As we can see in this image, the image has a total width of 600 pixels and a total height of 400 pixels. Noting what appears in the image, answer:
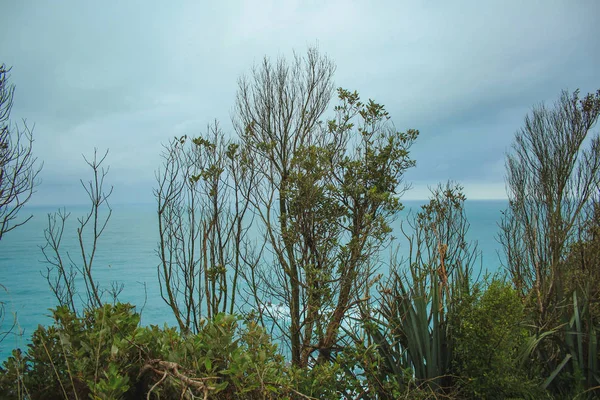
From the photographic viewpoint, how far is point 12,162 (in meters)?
3.23

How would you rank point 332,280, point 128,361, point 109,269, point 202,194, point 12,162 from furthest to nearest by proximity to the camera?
point 109,269, point 202,194, point 332,280, point 12,162, point 128,361

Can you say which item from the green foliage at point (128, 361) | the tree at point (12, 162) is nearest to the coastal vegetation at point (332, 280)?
the green foliage at point (128, 361)

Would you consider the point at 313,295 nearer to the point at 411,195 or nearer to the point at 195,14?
the point at 411,195

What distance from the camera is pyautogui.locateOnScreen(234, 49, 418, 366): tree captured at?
12.5 ft

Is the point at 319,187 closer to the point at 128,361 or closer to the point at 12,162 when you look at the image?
the point at 12,162

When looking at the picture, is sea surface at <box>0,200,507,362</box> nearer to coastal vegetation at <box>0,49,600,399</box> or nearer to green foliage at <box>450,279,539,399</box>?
coastal vegetation at <box>0,49,600,399</box>

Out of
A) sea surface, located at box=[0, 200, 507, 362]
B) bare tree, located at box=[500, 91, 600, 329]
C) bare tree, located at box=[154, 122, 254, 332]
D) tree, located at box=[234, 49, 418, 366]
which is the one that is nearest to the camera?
tree, located at box=[234, 49, 418, 366]

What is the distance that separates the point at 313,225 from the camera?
4.08 meters

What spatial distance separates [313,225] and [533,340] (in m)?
2.34

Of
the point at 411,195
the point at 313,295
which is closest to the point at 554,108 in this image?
the point at 411,195

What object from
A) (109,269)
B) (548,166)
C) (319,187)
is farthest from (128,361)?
(109,269)

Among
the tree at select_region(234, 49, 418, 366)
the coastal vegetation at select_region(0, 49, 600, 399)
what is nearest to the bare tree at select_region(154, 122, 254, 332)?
the coastal vegetation at select_region(0, 49, 600, 399)

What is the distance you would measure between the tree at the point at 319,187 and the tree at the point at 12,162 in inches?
88.6

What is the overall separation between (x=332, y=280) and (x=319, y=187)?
0.92 m
